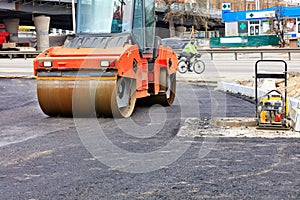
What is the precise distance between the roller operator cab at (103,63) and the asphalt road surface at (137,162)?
0.37 meters

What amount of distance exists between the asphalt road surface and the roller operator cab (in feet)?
1.22

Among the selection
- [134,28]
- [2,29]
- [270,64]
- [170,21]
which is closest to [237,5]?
[170,21]

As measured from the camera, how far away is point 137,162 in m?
6.30

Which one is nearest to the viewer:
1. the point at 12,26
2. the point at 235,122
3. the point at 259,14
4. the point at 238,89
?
the point at 235,122

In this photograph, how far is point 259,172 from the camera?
5684 mm

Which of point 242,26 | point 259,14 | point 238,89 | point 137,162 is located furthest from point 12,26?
point 137,162

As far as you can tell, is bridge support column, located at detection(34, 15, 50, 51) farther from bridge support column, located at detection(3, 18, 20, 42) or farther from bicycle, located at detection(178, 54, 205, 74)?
bicycle, located at detection(178, 54, 205, 74)

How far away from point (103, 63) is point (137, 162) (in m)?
3.25

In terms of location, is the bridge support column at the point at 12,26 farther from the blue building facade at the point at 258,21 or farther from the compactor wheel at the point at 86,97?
the compactor wheel at the point at 86,97

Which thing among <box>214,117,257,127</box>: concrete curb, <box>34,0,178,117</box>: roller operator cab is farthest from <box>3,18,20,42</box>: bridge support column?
<box>214,117,257,127</box>: concrete curb

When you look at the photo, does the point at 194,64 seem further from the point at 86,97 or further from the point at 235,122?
the point at 235,122

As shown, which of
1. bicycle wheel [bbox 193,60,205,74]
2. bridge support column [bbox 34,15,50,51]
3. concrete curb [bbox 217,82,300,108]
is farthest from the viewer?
bridge support column [bbox 34,15,50,51]

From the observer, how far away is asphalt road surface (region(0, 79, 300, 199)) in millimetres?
5043

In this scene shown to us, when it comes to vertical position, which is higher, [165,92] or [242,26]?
[242,26]
